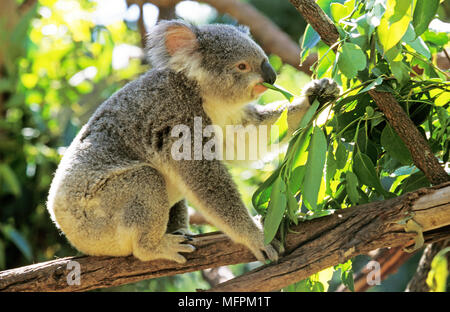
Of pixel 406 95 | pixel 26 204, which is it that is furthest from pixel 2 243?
pixel 406 95

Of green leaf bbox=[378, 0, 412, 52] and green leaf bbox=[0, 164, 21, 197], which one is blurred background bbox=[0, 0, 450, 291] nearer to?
green leaf bbox=[0, 164, 21, 197]

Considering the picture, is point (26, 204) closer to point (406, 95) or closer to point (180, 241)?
point (180, 241)

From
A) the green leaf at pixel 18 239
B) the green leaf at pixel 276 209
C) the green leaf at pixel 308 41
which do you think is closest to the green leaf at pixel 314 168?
the green leaf at pixel 276 209

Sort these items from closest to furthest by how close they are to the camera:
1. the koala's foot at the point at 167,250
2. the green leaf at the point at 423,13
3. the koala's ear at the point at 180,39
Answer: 1. the green leaf at the point at 423,13
2. the koala's foot at the point at 167,250
3. the koala's ear at the point at 180,39

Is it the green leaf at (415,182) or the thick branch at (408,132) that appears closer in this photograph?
the thick branch at (408,132)

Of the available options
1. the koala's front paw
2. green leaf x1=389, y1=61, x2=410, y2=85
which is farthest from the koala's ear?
green leaf x1=389, y1=61, x2=410, y2=85

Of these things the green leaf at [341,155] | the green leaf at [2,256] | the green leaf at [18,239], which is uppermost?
the green leaf at [341,155]

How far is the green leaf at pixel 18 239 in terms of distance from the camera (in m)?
5.48

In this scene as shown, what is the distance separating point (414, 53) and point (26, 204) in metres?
4.82

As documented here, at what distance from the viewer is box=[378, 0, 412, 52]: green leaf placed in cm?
212

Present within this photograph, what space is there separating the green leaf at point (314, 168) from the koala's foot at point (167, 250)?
0.94 metres

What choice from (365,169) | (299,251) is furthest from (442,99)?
(299,251)

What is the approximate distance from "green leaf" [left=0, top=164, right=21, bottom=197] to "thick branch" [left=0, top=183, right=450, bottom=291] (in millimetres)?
2833

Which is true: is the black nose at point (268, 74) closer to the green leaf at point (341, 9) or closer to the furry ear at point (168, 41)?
the furry ear at point (168, 41)
